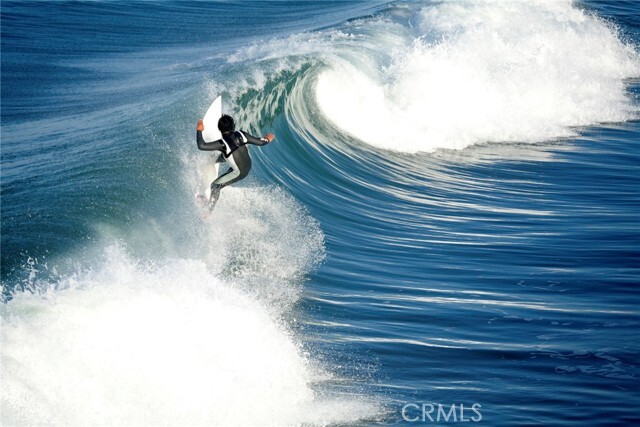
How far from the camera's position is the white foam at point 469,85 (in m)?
16.1

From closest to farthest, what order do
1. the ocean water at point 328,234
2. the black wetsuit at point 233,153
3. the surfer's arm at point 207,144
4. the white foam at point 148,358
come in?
the white foam at point 148,358
the ocean water at point 328,234
the surfer's arm at point 207,144
the black wetsuit at point 233,153

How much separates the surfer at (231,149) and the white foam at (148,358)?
2598mm

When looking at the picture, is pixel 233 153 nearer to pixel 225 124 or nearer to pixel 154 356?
pixel 225 124

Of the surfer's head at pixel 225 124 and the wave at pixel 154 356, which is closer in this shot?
the wave at pixel 154 356

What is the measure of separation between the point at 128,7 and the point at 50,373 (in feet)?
69.7

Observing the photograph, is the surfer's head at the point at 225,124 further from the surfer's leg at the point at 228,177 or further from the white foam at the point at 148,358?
the white foam at the point at 148,358

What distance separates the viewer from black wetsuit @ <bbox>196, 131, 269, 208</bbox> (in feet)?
32.7

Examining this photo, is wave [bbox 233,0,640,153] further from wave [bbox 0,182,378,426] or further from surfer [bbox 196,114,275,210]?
wave [bbox 0,182,378,426]

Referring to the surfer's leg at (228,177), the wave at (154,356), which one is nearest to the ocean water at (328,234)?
the wave at (154,356)

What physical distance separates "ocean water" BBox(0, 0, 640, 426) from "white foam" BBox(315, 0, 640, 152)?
0.19 feet

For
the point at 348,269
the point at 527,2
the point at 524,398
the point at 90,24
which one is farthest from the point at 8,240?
the point at 527,2

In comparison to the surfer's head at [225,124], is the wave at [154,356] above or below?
below

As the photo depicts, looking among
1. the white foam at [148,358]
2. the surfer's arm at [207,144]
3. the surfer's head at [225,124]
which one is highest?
the surfer's head at [225,124]

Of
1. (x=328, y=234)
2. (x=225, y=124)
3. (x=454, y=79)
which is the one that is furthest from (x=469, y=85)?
(x=225, y=124)
